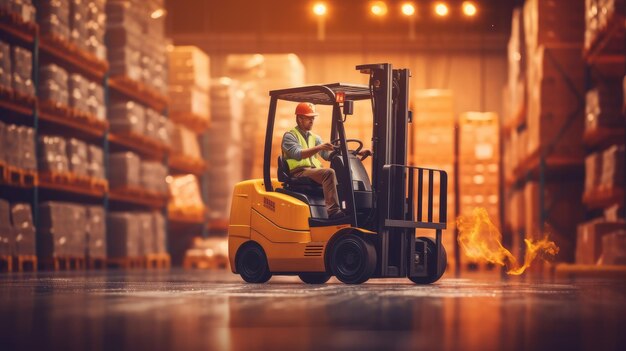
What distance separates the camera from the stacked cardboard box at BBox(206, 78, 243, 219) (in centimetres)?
1952

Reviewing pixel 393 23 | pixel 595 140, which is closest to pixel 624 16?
pixel 595 140

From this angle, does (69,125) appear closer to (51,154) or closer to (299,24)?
(51,154)

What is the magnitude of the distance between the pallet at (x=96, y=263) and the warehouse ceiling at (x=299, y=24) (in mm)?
9002

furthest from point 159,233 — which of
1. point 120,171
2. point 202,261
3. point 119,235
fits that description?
point 120,171

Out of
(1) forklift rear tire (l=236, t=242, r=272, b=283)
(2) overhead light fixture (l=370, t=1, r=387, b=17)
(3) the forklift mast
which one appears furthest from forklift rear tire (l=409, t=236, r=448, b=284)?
(2) overhead light fixture (l=370, t=1, r=387, b=17)

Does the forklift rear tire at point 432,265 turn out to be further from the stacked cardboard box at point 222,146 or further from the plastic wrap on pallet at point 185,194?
the stacked cardboard box at point 222,146

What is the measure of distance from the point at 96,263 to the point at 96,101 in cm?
246

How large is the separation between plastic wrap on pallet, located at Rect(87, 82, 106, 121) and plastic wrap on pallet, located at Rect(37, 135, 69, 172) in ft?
3.98

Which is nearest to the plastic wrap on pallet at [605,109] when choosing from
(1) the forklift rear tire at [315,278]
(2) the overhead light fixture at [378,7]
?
(1) the forklift rear tire at [315,278]

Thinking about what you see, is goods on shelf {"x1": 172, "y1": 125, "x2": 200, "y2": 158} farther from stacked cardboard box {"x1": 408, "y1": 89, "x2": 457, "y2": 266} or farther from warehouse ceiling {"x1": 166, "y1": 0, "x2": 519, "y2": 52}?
warehouse ceiling {"x1": 166, "y1": 0, "x2": 519, "y2": 52}

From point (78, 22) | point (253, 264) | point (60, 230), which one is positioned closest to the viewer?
point (253, 264)

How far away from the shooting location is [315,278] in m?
9.56

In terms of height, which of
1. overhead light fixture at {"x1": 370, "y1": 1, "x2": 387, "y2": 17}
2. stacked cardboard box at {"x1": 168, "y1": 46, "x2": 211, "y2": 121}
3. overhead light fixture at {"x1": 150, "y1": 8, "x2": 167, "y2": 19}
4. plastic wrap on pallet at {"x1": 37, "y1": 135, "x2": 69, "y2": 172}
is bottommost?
plastic wrap on pallet at {"x1": 37, "y1": 135, "x2": 69, "y2": 172}

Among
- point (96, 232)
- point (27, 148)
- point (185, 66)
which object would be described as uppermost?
point (185, 66)
